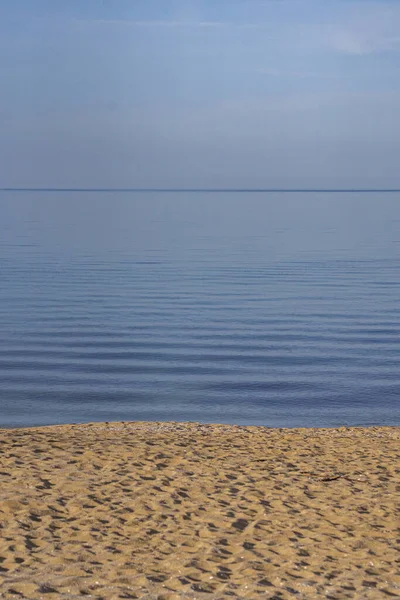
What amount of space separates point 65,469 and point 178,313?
61.1ft

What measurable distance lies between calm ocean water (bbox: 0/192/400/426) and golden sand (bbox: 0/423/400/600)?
14.1ft

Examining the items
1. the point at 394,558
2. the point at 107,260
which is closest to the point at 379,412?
the point at 394,558

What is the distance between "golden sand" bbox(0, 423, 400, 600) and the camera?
762cm

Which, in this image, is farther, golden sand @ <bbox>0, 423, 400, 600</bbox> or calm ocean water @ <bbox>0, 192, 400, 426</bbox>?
calm ocean water @ <bbox>0, 192, 400, 426</bbox>

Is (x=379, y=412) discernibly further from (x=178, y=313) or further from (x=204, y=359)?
(x=178, y=313)

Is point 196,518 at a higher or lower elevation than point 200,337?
lower

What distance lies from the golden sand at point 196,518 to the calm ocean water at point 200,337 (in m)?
4.31

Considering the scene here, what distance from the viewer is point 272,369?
2153cm

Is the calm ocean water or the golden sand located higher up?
A: the calm ocean water

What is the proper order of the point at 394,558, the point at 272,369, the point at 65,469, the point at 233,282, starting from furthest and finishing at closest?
the point at 233,282 → the point at 272,369 → the point at 65,469 → the point at 394,558

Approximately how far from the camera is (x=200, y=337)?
83.9 feet

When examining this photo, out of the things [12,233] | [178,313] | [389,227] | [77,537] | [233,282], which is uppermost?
[389,227]

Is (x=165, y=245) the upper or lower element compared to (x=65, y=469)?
upper

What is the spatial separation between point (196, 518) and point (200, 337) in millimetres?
16089
